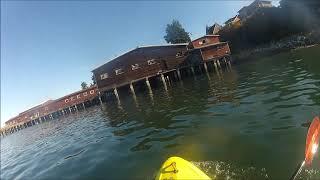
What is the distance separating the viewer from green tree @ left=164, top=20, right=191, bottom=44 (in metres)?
94.5

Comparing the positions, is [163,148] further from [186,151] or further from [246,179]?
[246,179]

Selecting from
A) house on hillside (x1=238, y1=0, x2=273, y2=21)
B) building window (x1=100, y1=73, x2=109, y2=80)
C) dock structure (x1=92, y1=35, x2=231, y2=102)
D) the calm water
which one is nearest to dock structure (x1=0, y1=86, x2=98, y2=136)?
building window (x1=100, y1=73, x2=109, y2=80)

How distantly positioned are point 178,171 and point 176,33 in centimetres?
9097

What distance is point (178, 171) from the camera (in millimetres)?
6074

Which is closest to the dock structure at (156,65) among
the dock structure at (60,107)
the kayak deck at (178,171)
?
the dock structure at (60,107)

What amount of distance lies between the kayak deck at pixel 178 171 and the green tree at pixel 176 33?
292 feet

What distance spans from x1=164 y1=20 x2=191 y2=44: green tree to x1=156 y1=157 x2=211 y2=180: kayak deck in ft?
292

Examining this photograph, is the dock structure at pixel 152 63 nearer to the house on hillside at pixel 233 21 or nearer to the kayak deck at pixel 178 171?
the house on hillside at pixel 233 21

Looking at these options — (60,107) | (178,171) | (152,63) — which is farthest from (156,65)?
(178,171)

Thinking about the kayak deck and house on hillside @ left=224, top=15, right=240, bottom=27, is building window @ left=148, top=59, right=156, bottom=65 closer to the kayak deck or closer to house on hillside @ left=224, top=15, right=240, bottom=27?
house on hillside @ left=224, top=15, right=240, bottom=27

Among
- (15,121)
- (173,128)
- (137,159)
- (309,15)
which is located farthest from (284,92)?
(15,121)

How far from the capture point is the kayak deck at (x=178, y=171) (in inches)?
238

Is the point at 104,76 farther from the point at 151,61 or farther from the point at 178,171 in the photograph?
the point at 178,171

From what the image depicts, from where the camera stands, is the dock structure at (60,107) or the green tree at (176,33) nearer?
the dock structure at (60,107)
